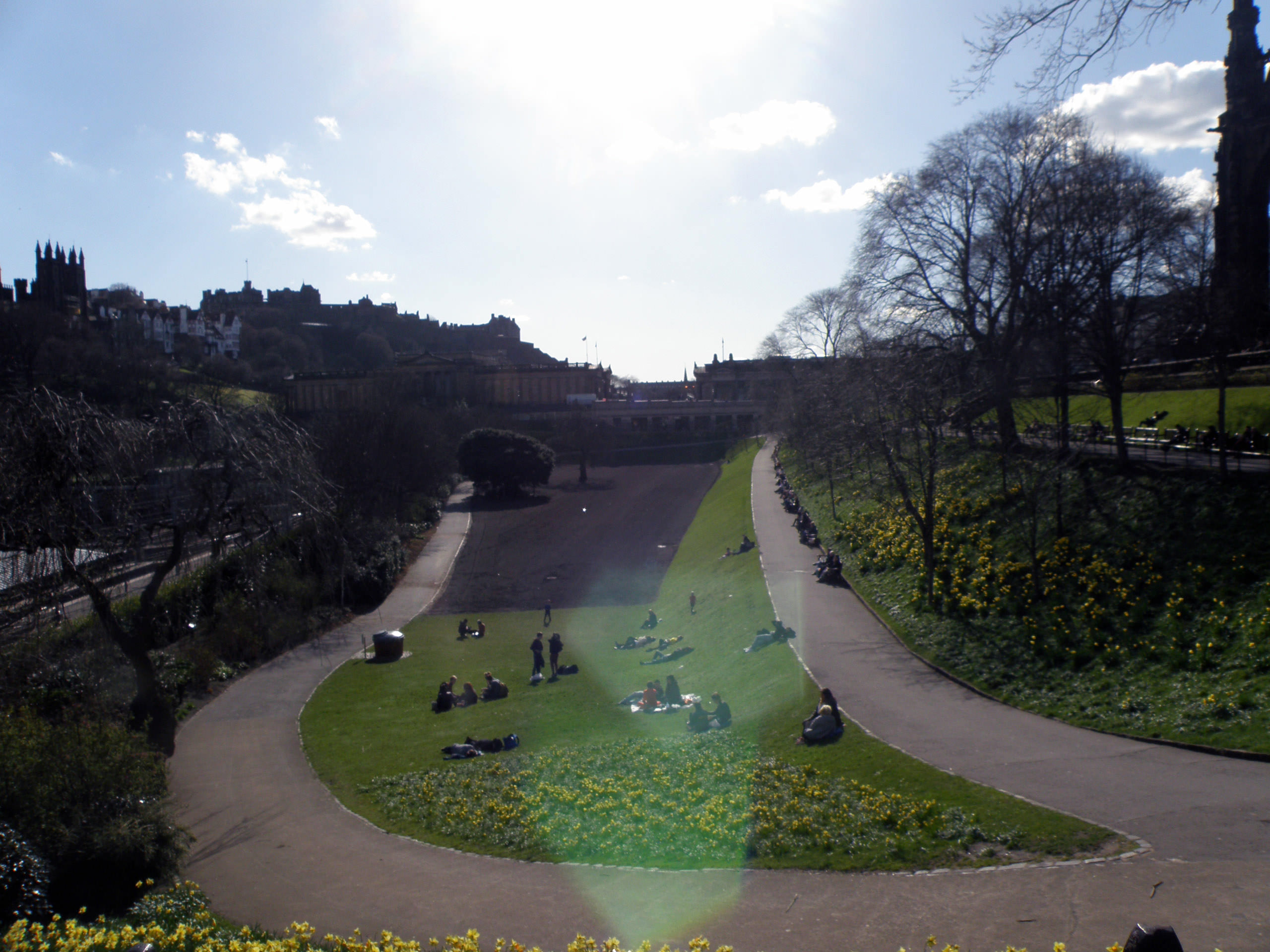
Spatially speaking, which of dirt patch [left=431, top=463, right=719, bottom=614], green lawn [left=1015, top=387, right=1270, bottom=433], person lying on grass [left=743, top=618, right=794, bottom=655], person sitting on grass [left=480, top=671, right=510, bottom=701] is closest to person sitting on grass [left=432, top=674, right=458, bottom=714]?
person sitting on grass [left=480, top=671, right=510, bottom=701]

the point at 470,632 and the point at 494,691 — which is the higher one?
the point at 494,691

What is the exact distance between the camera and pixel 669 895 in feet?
23.4

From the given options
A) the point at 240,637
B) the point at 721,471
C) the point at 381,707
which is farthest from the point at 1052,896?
the point at 721,471

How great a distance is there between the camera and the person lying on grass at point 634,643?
21.9 meters

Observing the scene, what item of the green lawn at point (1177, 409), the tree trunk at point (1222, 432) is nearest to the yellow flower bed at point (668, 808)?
the tree trunk at point (1222, 432)

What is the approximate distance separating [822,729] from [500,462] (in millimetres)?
41969

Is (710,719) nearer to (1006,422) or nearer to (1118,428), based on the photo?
(1118,428)

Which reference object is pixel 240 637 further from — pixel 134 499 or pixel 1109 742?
pixel 1109 742

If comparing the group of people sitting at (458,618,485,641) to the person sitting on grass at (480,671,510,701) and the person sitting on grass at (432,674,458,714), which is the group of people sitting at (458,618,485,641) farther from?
the person sitting on grass at (432,674,458,714)

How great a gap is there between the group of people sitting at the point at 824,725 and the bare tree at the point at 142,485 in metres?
8.40

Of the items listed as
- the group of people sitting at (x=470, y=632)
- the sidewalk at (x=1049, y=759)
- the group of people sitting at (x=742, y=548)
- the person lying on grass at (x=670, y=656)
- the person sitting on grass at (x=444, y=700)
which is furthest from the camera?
the group of people sitting at (x=742, y=548)

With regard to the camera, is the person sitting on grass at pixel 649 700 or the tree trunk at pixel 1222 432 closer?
the person sitting on grass at pixel 649 700

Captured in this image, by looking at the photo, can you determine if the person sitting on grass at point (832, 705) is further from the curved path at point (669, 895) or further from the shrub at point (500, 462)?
the shrub at point (500, 462)

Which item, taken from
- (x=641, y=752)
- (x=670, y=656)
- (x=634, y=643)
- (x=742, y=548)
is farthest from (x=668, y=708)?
(x=742, y=548)
